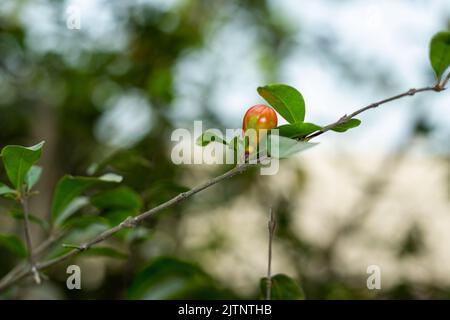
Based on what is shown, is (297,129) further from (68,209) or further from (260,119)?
(68,209)

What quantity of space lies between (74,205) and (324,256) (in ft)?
4.93

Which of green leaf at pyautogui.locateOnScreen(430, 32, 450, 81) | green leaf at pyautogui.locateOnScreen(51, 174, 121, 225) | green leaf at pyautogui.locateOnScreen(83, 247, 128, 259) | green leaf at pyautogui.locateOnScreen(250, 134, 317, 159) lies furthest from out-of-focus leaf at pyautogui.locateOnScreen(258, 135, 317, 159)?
green leaf at pyautogui.locateOnScreen(83, 247, 128, 259)

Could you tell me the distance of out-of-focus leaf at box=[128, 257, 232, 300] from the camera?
967mm

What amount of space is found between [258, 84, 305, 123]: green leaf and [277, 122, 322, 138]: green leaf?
0.05m

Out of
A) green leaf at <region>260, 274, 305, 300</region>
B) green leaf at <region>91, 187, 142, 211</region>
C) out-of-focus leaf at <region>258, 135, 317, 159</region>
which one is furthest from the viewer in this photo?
green leaf at <region>91, 187, 142, 211</region>

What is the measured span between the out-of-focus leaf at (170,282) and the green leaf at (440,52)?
54 centimetres

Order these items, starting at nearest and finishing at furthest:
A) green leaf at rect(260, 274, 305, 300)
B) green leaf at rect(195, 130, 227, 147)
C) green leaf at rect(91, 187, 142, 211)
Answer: green leaf at rect(195, 130, 227, 147), green leaf at rect(260, 274, 305, 300), green leaf at rect(91, 187, 142, 211)

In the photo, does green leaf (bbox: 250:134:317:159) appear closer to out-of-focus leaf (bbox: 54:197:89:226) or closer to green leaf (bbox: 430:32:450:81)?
green leaf (bbox: 430:32:450:81)

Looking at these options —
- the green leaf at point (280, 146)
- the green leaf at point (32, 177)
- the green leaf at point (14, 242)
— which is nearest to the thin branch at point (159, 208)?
the green leaf at point (280, 146)

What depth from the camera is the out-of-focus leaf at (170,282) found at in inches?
38.1

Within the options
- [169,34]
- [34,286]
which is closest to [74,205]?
[34,286]
